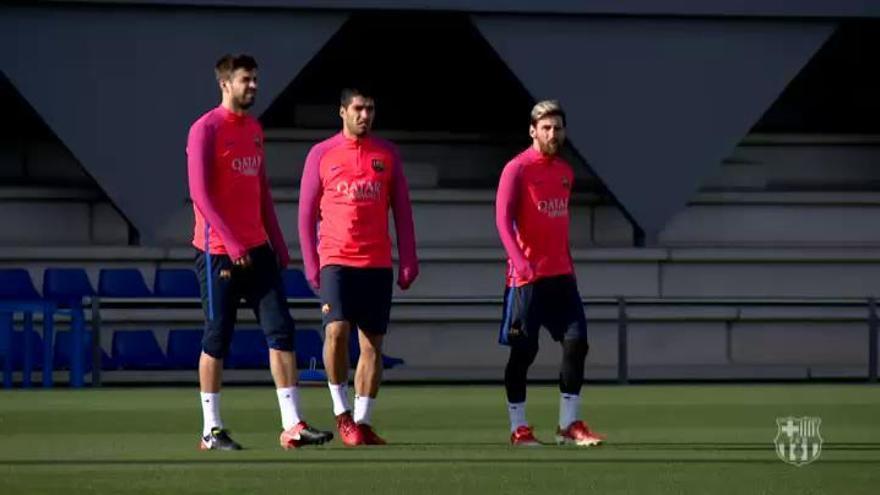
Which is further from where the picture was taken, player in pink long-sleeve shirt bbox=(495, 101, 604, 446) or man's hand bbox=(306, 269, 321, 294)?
player in pink long-sleeve shirt bbox=(495, 101, 604, 446)

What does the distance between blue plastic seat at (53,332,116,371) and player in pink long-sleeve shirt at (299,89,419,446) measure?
10754mm

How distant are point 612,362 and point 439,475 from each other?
14.8 meters

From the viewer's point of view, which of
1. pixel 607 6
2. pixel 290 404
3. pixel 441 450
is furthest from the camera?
pixel 607 6

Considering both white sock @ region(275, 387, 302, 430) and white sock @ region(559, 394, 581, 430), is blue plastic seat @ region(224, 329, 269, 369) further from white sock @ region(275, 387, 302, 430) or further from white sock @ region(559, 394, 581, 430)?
white sock @ region(275, 387, 302, 430)

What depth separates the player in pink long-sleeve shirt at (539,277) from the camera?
1305 cm

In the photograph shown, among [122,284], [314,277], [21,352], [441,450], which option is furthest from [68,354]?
[441,450]

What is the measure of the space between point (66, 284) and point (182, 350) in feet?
4.41

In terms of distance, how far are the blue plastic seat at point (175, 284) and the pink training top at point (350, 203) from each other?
11.0m

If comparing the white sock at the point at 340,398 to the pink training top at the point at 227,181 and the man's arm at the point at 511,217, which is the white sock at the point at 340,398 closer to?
the pink training top at the point at 227,181

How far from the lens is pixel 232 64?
39.5 feet

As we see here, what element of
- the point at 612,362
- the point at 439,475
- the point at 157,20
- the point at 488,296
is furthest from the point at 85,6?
the point at 439,475

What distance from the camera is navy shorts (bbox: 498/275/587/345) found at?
13.1 meters

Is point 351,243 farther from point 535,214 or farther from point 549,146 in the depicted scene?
point 549,146

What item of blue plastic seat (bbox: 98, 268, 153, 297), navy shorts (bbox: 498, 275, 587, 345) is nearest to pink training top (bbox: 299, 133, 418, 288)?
navy shorts (bbox: 498, 275, 587, 345)
